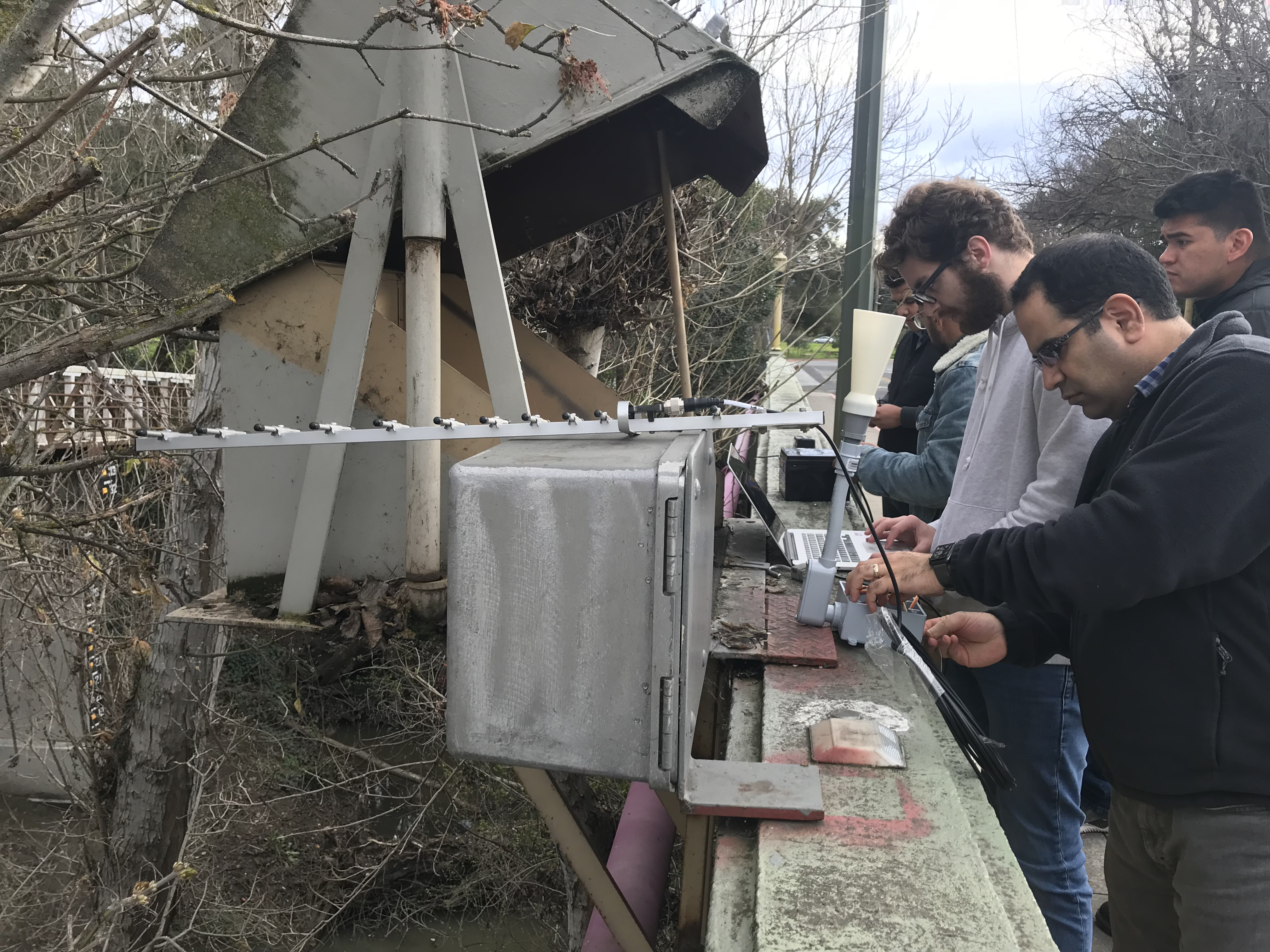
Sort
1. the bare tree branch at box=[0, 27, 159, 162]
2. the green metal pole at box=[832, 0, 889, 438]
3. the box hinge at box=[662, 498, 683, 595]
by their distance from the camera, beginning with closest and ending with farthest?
the bare tree branch at box=[0, 27, 159, 162], the box hinge at box=[662, 498, 683, 595], the green metal pole at box=[832, 0, 889, 438]

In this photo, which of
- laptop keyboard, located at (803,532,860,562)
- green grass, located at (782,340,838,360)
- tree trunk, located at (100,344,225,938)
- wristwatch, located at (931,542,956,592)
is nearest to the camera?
wristwatch, located at (931,542,956,592)

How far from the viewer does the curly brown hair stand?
2936mm

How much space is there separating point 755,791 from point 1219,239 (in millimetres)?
3027

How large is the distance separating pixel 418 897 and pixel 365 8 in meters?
7.28

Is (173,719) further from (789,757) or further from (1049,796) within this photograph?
(1049,796)

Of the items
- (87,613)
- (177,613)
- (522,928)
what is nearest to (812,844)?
(177,613)

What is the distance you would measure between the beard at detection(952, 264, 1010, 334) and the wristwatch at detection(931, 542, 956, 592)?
1.03 metres

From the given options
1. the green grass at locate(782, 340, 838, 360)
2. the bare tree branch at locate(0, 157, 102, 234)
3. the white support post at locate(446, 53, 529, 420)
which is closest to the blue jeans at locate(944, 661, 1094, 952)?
the white support post at locate(446, 53, 529, 420)

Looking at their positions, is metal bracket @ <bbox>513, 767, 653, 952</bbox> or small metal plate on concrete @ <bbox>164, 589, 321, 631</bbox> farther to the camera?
small metal plate on concrete @ <bbox>164, 589, 321, 631</bbox>

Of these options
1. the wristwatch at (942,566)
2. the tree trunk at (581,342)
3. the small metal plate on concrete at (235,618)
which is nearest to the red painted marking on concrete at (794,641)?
the wristwatch at (942,566)

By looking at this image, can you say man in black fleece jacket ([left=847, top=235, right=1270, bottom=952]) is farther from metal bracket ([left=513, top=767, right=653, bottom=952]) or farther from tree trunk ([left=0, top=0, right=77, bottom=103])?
tree trunk ([left=0, top=0, right=77, bottom=103])

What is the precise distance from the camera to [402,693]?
700 cm

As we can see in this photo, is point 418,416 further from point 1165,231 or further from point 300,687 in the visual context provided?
point 300,687

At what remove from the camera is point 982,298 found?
9.82ft
